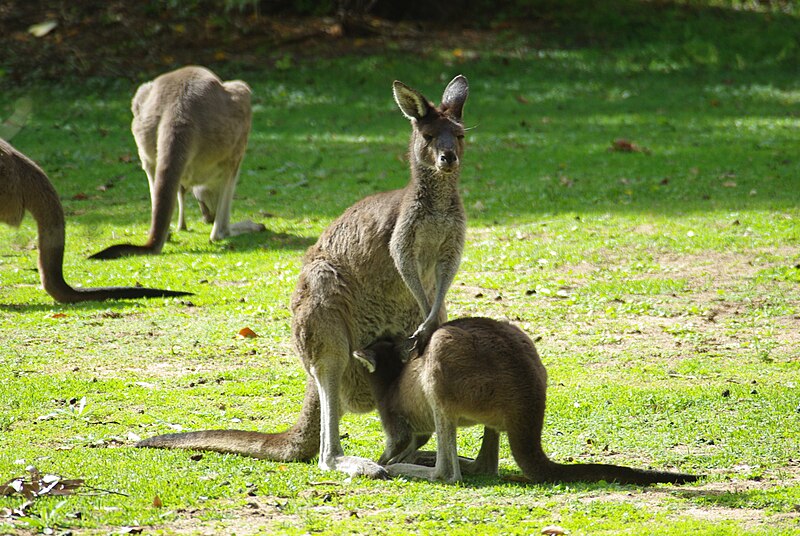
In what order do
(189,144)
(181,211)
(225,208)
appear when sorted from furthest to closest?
(181,211) → (225,208) → (189,144)

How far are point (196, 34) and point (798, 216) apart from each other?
10361 mm

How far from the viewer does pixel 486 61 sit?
53.3ft

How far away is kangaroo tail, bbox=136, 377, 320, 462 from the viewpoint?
4.47 metres

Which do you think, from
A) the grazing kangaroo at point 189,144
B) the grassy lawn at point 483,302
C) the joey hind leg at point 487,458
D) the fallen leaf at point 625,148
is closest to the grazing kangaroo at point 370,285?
the grassy lawn at point 483,302

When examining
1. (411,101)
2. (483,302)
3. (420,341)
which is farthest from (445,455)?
(483,302)

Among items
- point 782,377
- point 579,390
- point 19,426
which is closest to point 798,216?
point 782,377

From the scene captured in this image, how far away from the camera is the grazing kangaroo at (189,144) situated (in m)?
8.36

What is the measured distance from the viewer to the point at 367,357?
14.5ft

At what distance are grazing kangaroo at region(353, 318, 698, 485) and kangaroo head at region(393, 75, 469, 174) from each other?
25.7 inches

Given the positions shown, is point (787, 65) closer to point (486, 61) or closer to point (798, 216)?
point (486, 61)

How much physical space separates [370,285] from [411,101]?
0.78 meters

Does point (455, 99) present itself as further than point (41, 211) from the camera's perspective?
No

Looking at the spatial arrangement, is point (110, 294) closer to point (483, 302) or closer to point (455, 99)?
point (483, 302)

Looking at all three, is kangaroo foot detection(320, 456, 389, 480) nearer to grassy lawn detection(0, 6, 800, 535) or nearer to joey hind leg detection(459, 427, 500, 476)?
grassy lawn detection(0, 6, 800, 535)
